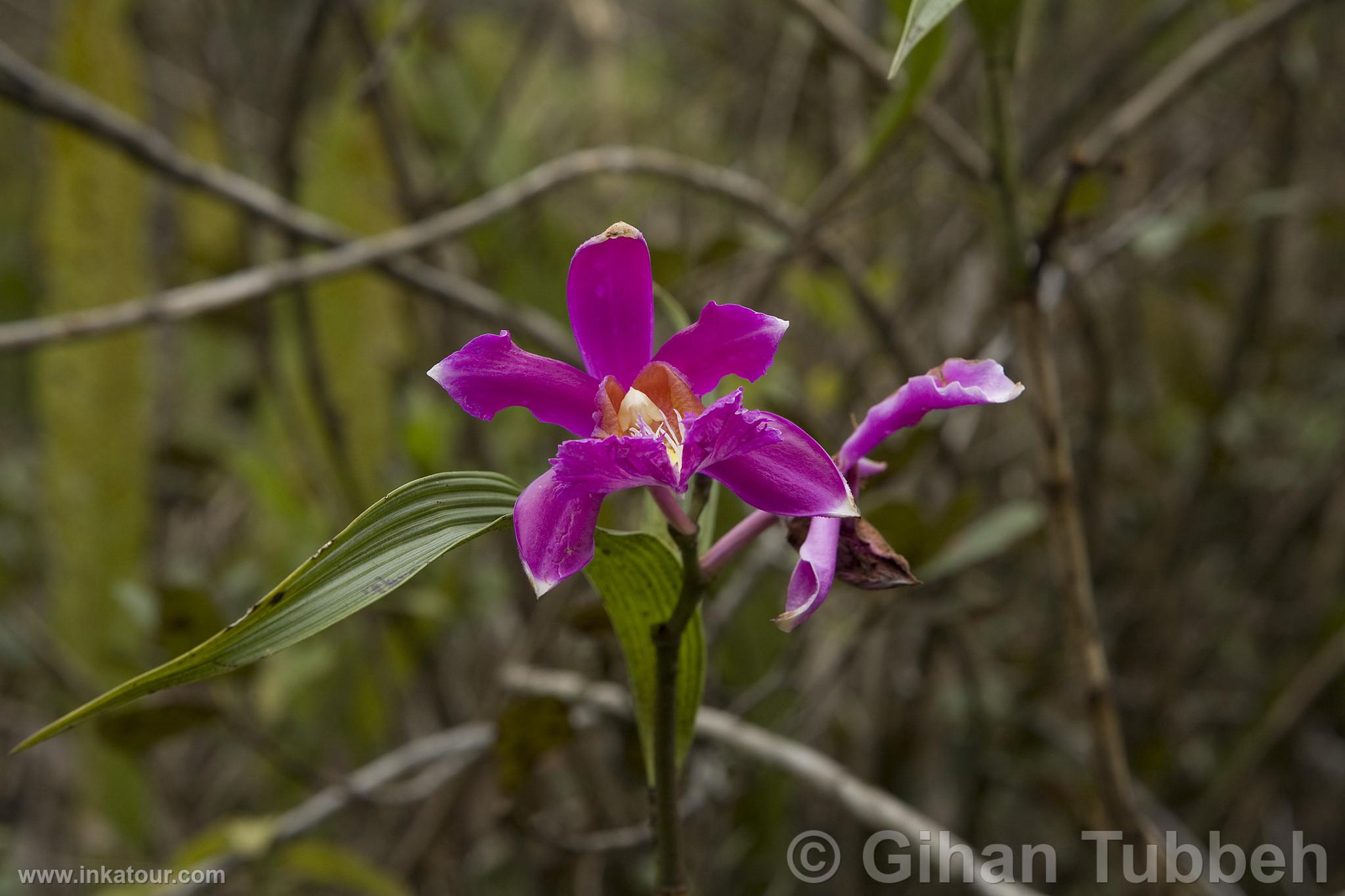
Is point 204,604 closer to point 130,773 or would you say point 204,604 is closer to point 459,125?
point 130,773

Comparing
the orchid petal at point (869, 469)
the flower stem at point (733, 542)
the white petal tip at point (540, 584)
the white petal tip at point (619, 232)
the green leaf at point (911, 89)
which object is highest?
the green leaf at point (911, 89)

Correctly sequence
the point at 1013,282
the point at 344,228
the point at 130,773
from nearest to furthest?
1. the point at 1013,282
2. the point at 130,773
3. the point at 344,228

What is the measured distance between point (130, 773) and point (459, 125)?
916 mm

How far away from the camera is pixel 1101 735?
549 mm

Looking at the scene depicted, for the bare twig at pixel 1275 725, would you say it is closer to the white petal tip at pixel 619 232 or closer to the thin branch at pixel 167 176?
the thin branch at pixel 167 176

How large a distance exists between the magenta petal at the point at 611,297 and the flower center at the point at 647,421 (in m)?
0.02

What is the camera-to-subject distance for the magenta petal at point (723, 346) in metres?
0.34

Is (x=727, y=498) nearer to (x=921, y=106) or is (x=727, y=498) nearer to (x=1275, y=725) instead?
(x=921, y=106)

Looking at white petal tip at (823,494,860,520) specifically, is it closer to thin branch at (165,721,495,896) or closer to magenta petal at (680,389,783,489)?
magenta petal at (680,389,783,489)

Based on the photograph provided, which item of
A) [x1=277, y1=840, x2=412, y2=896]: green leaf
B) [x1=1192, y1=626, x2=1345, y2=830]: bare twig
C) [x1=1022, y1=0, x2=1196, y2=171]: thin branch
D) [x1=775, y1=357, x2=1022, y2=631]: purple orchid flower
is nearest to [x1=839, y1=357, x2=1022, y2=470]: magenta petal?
[x1=775, y1=357, x2=1022, y2=631]: purple orchid flower

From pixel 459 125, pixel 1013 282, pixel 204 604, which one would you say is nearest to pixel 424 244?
pixel 204 604

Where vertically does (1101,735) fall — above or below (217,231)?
below

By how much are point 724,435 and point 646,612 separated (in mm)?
84

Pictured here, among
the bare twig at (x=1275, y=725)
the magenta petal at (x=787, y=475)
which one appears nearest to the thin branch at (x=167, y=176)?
the magenta petal at (x=787, y=475)
